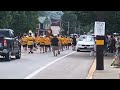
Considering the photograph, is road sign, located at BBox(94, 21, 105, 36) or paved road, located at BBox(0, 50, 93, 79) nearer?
paved road, located at BBox(0, 50, 93, 79)

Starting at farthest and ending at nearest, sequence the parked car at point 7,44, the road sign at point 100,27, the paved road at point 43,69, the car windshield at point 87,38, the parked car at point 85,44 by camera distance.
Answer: the car windshield at point 87,38, the parked car at point 85,44, the parked car at point 7,44, the road sign at point 100,27, the paved road at point 43,69

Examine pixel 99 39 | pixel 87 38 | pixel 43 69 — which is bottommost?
pixel 43 69

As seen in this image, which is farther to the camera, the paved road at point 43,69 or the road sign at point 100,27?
the road sign at point 100,27

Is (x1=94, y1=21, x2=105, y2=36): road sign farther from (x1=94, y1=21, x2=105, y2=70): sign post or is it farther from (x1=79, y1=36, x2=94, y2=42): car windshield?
(x1=79, y1=36, x2=94, y2=42): car windshield

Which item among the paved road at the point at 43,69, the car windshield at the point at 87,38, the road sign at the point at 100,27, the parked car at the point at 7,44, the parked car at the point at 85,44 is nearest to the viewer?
the paved road at the point at 43,69

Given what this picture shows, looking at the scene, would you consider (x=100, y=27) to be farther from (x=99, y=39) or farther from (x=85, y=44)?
(x=85, y=44)


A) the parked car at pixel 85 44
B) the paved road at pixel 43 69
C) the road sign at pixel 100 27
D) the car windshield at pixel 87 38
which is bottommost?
the paved road at pixel 43 69

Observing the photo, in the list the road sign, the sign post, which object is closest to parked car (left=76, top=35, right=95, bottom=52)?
the sign post

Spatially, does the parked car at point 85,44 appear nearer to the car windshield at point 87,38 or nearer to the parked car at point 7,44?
the car windshield at point 87,38

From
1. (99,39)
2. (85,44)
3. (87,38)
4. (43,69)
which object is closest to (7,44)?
(43,69)

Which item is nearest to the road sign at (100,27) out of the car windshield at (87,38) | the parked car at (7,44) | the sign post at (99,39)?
the sign post at (99,39)
